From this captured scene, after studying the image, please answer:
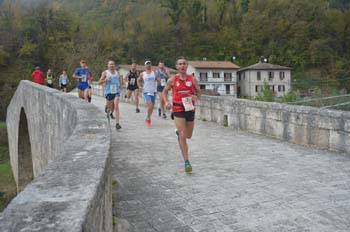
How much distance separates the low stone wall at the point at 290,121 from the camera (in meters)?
6.02

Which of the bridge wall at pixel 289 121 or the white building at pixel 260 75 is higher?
the white building at pixel 260 75

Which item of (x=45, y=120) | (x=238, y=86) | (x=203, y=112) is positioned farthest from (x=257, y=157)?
(x=238, y=86)

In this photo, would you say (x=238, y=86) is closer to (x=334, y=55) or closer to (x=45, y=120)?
(x=334, y=55)

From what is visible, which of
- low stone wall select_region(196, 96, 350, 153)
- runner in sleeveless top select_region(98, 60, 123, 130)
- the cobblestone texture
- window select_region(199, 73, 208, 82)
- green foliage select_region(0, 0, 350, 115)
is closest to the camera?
the cobblestone texture

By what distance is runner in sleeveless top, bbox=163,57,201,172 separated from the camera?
5047 millimetres

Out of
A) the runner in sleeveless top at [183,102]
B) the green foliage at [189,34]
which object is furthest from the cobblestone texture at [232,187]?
the green foliage at [189,34]

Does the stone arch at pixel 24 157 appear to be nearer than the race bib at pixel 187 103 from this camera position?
No

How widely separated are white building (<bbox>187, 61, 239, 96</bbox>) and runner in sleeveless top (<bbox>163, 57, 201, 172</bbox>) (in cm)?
4837

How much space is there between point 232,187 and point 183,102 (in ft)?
4.73

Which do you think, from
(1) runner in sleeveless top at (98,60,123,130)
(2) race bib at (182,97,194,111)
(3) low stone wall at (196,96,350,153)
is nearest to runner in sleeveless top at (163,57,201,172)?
(2) race bib at (182,97,194,111)

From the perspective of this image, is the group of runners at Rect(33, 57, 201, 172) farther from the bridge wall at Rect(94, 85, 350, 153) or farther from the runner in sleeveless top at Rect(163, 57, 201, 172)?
the bridge wall at Rect(94, 85, 350, 153)

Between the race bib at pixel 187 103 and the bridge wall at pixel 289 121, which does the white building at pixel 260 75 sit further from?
the race bib at pixel 187 103

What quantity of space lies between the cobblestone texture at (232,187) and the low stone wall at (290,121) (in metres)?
0.26

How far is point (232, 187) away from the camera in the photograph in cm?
423
